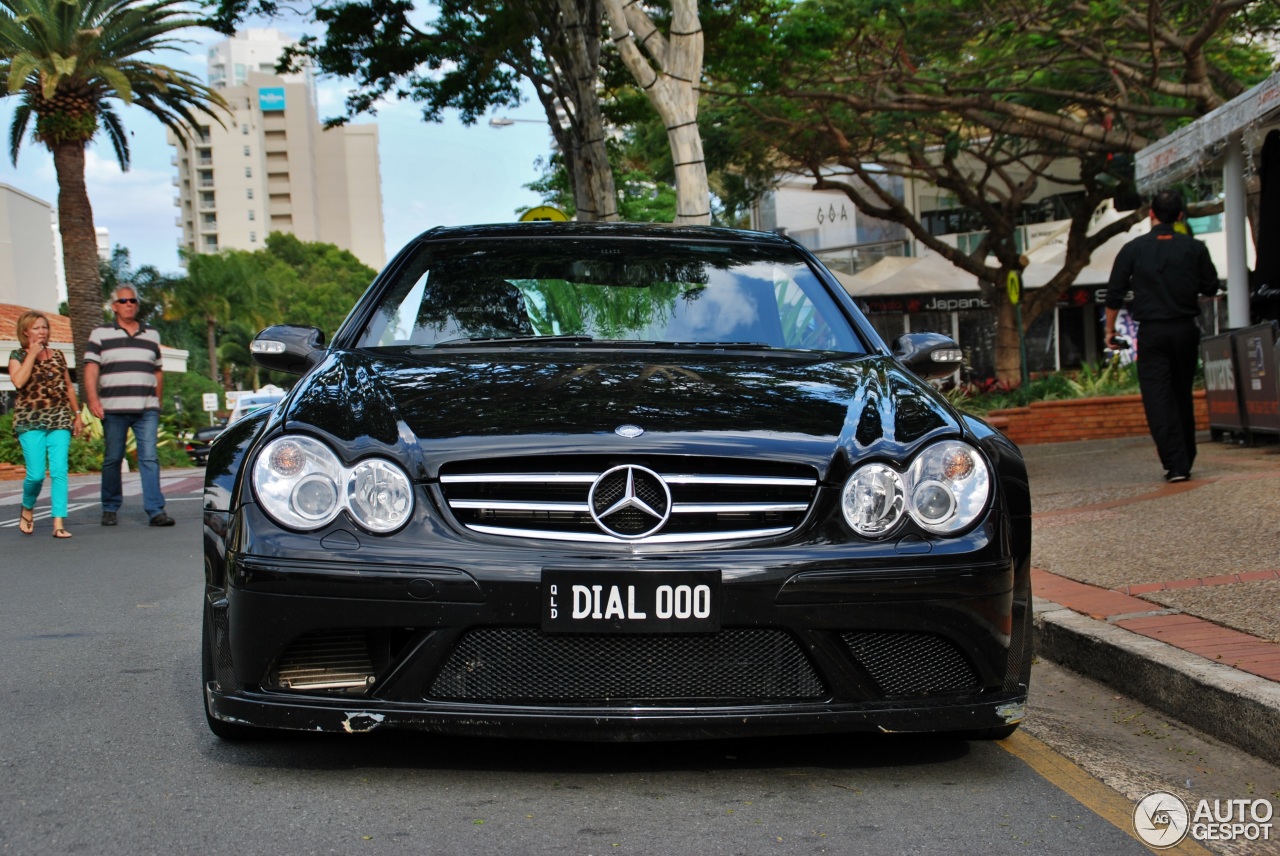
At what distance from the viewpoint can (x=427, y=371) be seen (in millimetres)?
4070

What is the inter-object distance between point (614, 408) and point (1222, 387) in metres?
10.7

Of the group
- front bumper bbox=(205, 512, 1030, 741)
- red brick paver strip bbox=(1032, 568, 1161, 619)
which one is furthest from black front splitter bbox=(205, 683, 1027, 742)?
red brick paver strip bbox=(1032, 568, 1161, 619)

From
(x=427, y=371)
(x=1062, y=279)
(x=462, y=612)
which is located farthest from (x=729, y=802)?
(x=1062, y=279)

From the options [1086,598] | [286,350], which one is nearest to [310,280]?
[1086,598]

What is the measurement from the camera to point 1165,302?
9.41 metres

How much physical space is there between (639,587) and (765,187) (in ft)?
92.6

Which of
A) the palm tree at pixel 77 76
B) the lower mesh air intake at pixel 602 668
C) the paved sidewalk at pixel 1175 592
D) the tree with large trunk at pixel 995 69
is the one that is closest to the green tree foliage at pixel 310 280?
the palm tree at pixel 77 76

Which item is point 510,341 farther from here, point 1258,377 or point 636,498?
point 1258,377

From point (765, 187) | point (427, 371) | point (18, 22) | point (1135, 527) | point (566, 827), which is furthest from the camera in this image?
point (765, 187)

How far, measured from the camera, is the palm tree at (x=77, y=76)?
2631cm

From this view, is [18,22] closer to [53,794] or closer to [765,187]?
[765,187]

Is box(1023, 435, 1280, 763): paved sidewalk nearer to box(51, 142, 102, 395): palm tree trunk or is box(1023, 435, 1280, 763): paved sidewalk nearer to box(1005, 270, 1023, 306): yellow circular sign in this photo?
box(1005, 270, 1023, 306): yellow circular sign

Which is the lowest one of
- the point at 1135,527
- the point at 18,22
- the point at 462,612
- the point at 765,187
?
the point at 1135,527

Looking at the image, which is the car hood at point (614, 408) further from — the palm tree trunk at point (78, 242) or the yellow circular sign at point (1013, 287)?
the palm tree trunk at point (78, 242)
